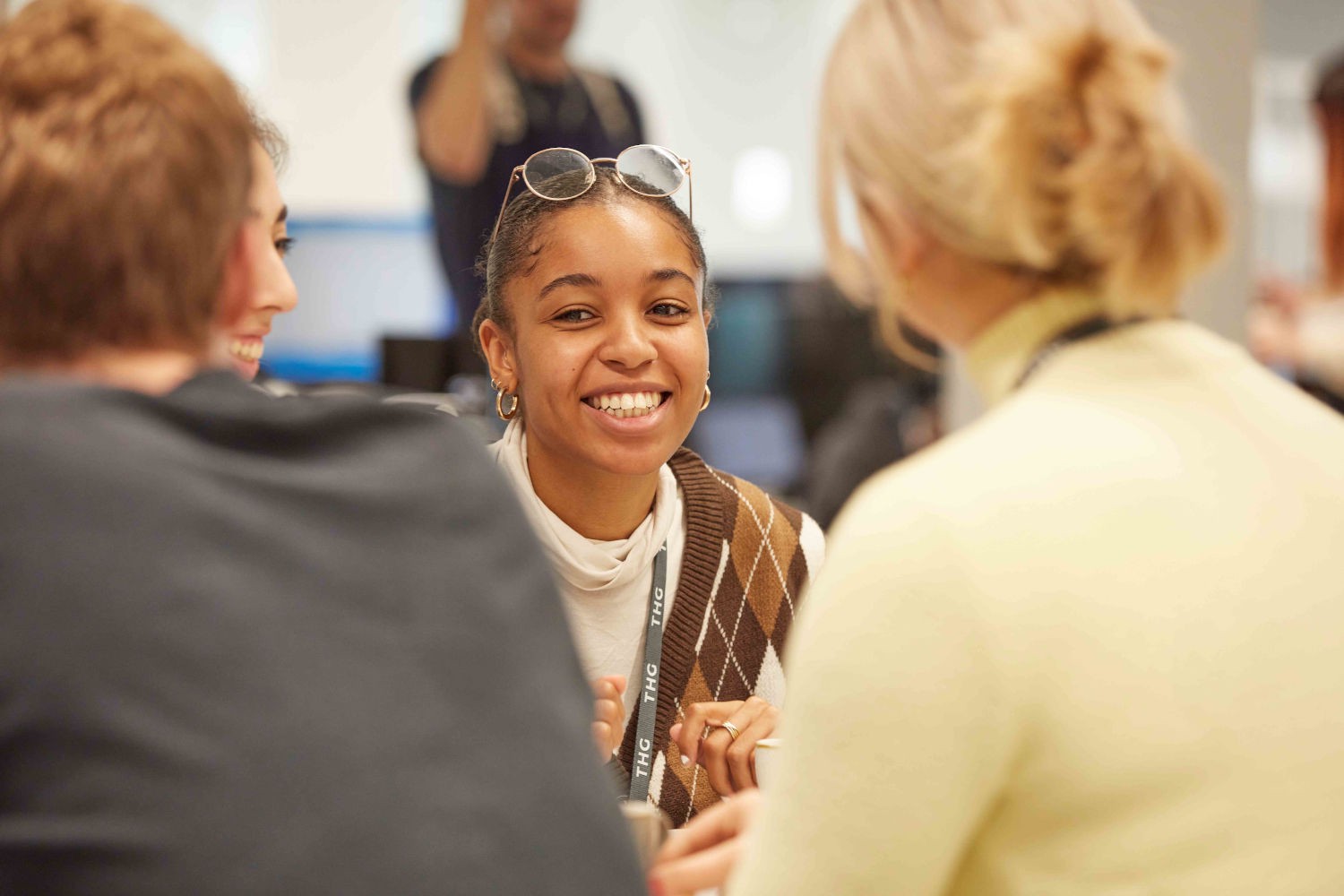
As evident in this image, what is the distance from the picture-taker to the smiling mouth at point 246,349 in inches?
60.1

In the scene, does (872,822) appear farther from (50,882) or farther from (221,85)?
(221,85)

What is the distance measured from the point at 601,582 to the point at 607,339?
0.96 ft

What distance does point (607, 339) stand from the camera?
157cm

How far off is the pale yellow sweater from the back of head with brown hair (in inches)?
18.1

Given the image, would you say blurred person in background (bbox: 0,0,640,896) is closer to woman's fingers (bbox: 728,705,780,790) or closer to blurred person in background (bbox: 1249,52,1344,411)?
woman's fingers (bbox: 728,705,780,790)

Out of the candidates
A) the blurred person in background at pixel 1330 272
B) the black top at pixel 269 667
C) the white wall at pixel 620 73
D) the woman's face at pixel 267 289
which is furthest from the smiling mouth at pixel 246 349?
the white wall at pixel 620 73

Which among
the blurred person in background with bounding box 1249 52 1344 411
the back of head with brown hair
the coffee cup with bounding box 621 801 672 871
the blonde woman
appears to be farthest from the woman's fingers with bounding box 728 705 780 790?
the blurred person in background with bounding box 1249 52 1344 411

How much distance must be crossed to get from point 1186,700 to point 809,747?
0.81 ft

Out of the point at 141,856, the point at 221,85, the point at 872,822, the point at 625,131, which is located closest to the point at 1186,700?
the point at 872,822

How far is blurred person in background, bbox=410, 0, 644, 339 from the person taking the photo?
2906mm

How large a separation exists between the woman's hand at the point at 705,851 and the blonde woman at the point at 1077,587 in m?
0.11

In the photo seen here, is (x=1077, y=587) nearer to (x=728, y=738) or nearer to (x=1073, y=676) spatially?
(x=1073, y=676)

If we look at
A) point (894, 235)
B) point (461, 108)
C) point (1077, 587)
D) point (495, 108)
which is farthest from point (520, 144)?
point (1077, 587)

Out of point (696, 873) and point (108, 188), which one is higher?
point (108, 188)
